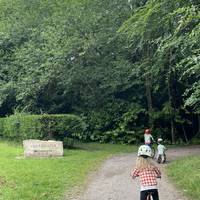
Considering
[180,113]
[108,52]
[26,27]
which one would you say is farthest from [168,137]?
[26,27]

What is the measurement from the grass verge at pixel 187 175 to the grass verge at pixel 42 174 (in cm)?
285

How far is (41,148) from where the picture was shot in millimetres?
20922

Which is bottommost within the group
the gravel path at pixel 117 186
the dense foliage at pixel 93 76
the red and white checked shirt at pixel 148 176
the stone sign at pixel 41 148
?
the gravel path at pixel 117 186

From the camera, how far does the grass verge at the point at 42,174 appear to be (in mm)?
12500

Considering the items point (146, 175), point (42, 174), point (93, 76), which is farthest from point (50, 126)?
point (146, 175)

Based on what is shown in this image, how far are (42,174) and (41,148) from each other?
5.55 m

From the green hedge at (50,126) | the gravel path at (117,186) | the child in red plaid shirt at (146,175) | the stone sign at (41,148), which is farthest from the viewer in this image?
the green hedge at (50,126)

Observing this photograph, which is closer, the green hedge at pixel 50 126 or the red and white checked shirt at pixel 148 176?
the red and white checked shirt at pixel 148 176

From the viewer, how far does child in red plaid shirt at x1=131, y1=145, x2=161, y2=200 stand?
931cm

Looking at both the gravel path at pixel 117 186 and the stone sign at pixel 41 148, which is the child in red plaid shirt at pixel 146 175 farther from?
the stone sign at pixel 41 148

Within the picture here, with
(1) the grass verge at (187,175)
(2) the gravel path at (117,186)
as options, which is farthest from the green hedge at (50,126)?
(1) the grass verge at (187,175)

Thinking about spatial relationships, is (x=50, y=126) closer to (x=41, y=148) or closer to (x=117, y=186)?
(x=41, y=148)

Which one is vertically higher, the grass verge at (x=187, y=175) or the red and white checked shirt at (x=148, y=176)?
the red and white checked shirt at (x=148, y=176)

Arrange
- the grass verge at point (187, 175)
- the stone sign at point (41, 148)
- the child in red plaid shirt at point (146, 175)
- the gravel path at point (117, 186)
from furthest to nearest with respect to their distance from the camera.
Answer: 1. the stone sign at point (41, 148)
2. the grass verge at point (187, 175)
3. the gravel path at point (117, 186)
4. the child in red plaid shirt at point (146, 175)
